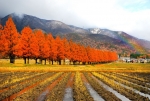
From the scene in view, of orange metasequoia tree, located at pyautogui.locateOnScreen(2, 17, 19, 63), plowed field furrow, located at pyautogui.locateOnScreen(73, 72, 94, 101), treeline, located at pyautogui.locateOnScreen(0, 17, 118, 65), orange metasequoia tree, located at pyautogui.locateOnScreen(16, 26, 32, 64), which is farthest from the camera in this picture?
orange metasequoia tree, located at pyautogui.locateOnScreen(16, 26, 32, 64)

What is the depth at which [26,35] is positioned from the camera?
84.4 metres

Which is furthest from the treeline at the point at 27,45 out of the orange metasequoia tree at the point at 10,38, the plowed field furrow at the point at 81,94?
the plowed field furrow at the point at 81,94

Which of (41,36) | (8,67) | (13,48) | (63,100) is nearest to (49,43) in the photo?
(41,36)

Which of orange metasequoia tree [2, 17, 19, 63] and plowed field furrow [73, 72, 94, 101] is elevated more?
orange metasequoia tree [2, 17, 19, 63]

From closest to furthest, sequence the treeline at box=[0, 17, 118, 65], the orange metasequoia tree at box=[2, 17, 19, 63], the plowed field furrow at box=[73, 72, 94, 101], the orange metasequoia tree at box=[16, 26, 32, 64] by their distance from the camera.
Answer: the plowed field furrow at box=[73, 72, 94, 101] < the orange metasequoia tree at box=[2, 17, 19, 63] < the treeline at box=[0, 17, 118, 65] < the orange metasequoia tree at box=[16, 26, 32, 64]

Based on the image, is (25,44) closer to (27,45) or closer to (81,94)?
(27,45)

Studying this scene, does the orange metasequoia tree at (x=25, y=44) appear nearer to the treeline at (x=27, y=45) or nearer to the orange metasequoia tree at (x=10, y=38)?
the treeline at (x=27, y=45)

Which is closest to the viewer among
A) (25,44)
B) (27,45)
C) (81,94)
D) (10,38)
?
(81,94)

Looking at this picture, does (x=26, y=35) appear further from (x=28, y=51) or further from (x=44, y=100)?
(x=44, y=100)

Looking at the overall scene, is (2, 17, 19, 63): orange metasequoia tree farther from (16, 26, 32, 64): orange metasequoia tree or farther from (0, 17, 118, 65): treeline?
(16, 26, 32, 64): orange metasequoia tree

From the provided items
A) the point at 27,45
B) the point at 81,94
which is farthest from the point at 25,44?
the point at 81,94

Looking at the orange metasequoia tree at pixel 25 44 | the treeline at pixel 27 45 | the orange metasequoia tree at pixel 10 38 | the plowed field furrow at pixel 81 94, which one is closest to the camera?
the plowed field furrow at pixel 81 94

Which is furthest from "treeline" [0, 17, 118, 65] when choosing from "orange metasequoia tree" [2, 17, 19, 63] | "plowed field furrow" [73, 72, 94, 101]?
"plowed field furrow" [73, 72, 94, 101]

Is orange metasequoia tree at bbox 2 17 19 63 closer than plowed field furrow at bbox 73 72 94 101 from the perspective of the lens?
No
